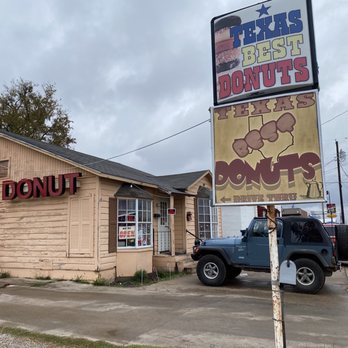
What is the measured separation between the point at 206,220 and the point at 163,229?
3171 mm

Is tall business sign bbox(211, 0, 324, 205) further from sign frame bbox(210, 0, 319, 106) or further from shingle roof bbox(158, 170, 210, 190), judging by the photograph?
shingle roof bbox(158, 170, 210, 190)

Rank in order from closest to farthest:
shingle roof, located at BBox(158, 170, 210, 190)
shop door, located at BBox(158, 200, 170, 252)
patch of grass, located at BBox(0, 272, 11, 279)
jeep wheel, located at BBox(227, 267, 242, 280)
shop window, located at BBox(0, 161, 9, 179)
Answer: jeep wheel, located at BBox(227, 267, 242, 280) < patch of grass, located at BBox(0, 272, 11, 279) < shop window, located at BBox(0, 161, 9, 179) < shop door, located at BBox(158, 200, 170, 252) < shingle roof, located at BBox(158, 170, 210, 190)

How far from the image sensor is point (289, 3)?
436 cm

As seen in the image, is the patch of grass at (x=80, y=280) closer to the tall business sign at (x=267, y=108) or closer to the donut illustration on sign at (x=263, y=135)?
the tall business sign at (x=267, y=108)

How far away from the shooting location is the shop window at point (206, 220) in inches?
734

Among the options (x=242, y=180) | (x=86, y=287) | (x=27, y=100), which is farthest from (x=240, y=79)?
(x=27, y=100)

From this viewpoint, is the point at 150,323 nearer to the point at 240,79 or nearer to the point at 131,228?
the point at 240,79

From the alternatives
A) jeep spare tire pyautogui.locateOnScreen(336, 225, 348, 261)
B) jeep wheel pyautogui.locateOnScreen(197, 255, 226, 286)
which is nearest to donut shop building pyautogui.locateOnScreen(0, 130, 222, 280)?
jeep wheel pyautogui.locateOnScreen(197, 255, 226, 286)

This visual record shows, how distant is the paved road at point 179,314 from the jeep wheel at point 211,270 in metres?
0.34

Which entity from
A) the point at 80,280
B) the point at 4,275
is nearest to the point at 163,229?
the point at 80,280

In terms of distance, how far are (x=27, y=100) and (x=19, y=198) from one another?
75.9 ft

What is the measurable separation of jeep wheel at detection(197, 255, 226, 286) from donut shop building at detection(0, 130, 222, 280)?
271 centimetres

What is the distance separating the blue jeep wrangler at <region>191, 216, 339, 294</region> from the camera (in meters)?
10.2

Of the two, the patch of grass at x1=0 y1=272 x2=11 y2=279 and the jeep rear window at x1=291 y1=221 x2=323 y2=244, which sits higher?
the jeep rear window at x1=291 y1=221 x2=323 y2=244
